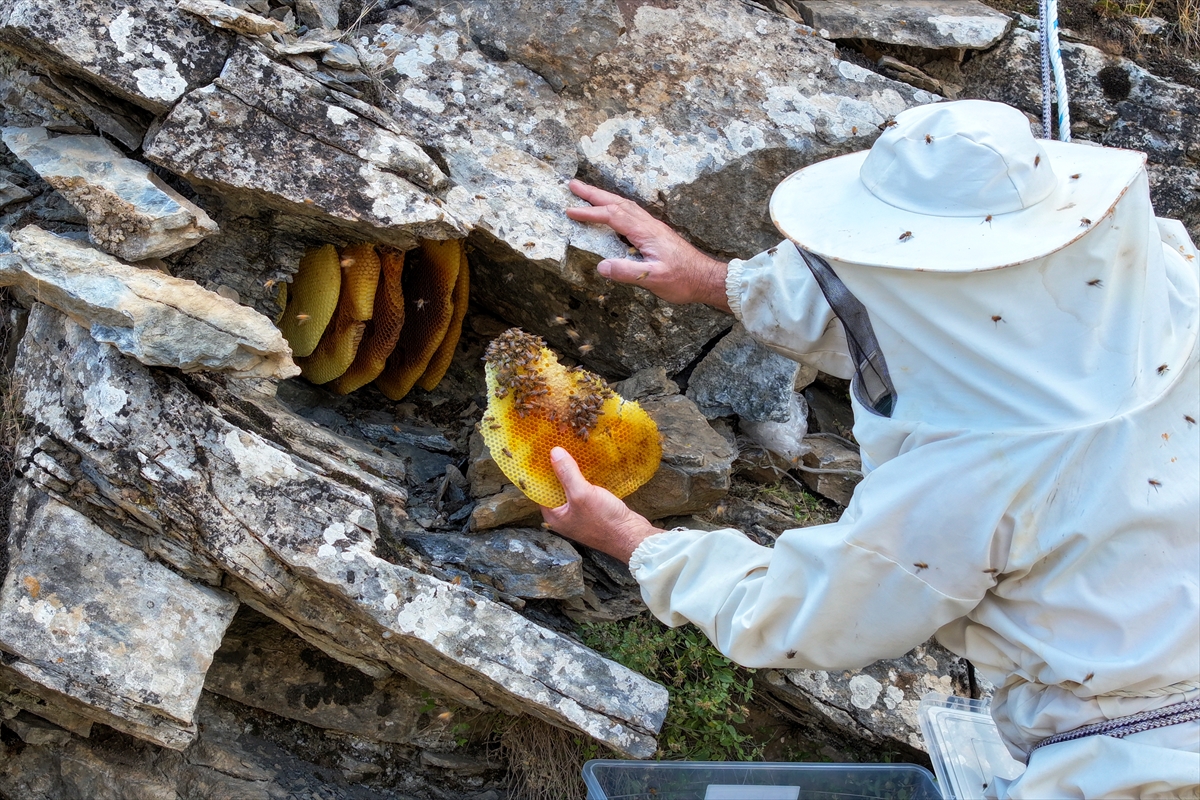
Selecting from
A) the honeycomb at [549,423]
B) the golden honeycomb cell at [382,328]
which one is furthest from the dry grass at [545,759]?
the golden honeycomb cell at [382,328]

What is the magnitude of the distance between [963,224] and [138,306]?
7.08 ft

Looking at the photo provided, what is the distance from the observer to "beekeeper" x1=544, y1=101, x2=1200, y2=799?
193cm

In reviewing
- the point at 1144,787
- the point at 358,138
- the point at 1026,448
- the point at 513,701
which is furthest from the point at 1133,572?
the point at 358,138

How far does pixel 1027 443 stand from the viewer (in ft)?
6.33

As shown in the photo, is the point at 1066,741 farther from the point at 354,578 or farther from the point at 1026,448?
the point at 354,578

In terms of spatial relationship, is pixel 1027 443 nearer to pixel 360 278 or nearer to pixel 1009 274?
pixel 1009 274

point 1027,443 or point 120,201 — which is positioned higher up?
point 120,201

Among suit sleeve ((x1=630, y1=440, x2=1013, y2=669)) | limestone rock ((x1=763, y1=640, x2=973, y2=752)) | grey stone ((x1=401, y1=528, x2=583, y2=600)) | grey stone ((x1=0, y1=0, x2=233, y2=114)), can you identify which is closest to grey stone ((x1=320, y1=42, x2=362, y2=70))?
grey stone ((x1=0, y1=0, x2=233, y2=114))

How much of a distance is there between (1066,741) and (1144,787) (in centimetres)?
17

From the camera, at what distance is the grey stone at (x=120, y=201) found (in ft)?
8.98

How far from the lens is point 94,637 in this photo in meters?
2.61

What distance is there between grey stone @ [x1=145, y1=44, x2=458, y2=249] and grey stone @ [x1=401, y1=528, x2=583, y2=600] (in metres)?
1.02

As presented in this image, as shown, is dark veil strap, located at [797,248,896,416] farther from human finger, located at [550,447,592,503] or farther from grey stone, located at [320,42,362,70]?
grey stone, located at [320,42,362,70]

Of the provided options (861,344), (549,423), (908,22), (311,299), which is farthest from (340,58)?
(908,22)
